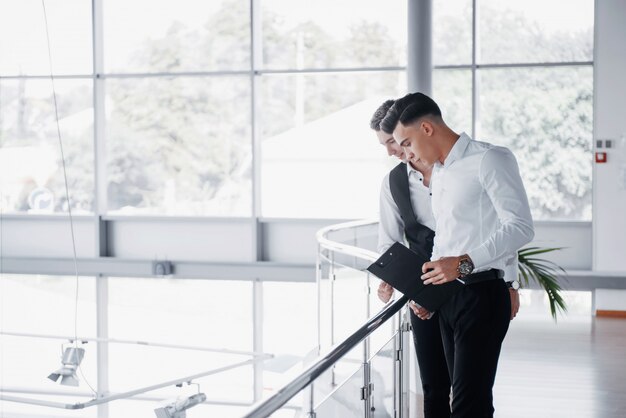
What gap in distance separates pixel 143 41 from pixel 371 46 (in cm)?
279

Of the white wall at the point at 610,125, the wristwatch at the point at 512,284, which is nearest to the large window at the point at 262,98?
the white wall at the point at 610,125

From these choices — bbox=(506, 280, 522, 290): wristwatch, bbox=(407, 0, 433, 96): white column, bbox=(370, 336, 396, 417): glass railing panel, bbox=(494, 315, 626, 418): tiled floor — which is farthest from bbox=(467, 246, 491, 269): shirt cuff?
bbox=(407, 0, 433, 96): white column

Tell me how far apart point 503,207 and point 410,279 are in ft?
1.19

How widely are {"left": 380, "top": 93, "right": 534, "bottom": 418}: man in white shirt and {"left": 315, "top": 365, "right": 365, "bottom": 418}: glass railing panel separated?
285 mm

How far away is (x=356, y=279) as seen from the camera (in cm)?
529

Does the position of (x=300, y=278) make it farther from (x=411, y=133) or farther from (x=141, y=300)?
(x=411, y=133)

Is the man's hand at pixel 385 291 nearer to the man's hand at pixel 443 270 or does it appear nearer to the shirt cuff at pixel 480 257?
the man's hand at pixel 443 270

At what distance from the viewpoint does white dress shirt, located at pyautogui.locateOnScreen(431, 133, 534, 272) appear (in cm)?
253

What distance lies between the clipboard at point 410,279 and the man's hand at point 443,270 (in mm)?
47

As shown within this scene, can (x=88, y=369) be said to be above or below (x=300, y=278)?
below

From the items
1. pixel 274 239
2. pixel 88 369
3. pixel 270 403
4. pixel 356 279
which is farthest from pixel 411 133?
pixel 88 369

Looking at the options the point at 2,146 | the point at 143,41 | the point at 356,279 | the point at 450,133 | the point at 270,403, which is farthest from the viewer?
the point at 2,146

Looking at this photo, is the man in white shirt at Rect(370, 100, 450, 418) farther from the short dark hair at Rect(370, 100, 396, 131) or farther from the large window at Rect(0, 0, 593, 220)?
the large window at Rect(0, 0, 593, 220)

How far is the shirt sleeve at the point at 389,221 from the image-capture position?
3514mm
